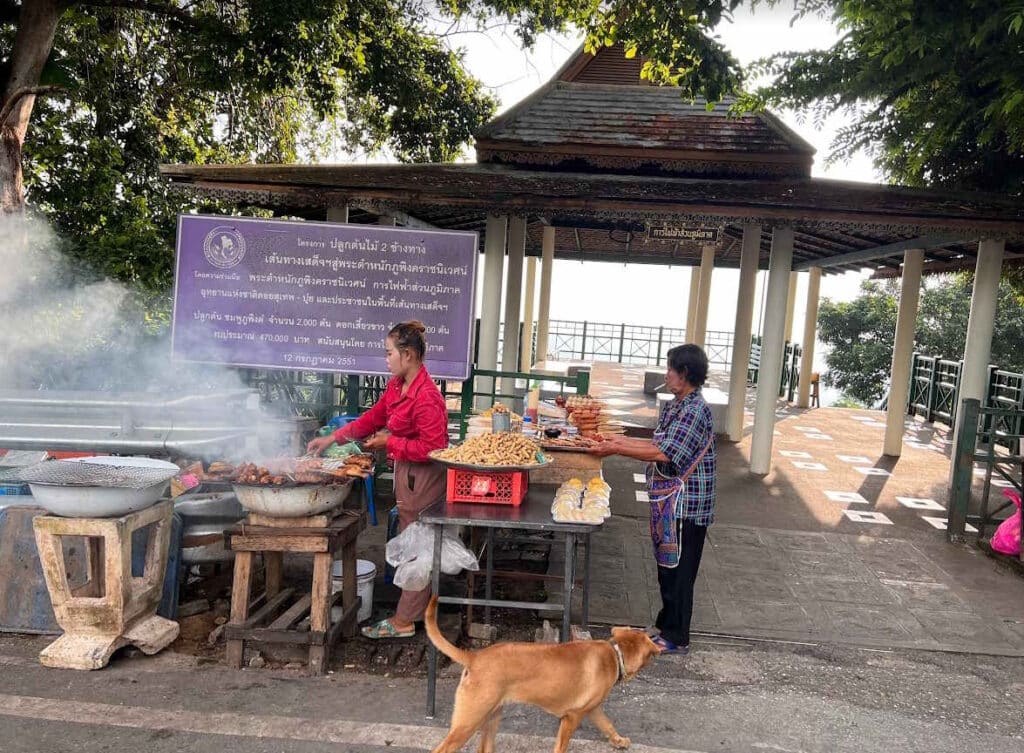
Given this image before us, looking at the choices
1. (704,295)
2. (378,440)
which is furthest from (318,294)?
(704,295)

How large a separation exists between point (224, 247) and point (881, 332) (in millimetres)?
21898

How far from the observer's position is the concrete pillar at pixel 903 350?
1146 cm

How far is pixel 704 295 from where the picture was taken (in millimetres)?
16609

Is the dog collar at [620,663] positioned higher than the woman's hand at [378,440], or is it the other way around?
the woman's hand at [378,440]

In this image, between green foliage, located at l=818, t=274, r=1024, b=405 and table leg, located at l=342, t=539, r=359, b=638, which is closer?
table leg, located at l=342, t=539, r=359, b=638

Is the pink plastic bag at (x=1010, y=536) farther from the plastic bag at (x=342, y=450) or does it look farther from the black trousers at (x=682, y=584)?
the plastic bag at (x=342, y=450)

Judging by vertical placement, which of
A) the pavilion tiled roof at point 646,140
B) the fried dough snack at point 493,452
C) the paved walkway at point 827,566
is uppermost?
the pavilion tiled roof at point 646,140

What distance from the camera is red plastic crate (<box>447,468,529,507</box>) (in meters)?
4.25

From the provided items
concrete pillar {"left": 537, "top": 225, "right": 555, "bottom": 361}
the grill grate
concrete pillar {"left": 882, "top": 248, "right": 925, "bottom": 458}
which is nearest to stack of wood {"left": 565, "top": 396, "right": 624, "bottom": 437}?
the grill grate

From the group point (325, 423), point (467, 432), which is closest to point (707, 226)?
point (467, 432)

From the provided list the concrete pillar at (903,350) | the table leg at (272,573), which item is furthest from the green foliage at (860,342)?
the table leg at (272,573)

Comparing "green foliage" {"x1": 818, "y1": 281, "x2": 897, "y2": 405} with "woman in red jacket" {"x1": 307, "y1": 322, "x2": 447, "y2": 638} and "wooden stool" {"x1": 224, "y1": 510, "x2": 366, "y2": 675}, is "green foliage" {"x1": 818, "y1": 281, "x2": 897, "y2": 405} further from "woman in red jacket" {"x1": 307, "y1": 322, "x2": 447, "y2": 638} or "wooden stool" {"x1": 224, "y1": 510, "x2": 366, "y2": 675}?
"wooden stool" {"x1": 224, "y1": 510, "x2": 366, "y2": 675}

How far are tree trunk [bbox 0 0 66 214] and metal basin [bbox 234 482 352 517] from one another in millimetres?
5821

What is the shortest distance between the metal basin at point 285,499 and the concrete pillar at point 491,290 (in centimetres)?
565
